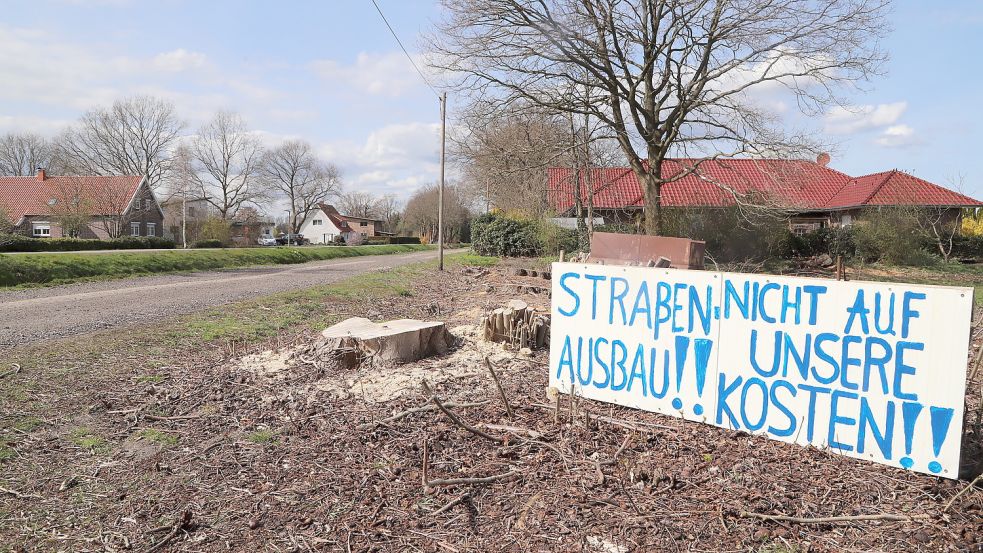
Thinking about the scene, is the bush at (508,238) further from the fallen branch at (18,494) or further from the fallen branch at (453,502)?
the fallen branch at (18,494)

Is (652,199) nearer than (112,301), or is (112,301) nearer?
(112,301)

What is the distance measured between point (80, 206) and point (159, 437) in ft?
109

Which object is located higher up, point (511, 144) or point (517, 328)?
point (511, 144)

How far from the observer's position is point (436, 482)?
331cm

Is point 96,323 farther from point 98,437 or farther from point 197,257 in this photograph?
point 197,257

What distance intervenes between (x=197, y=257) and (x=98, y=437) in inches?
784

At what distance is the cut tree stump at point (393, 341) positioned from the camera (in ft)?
19.0

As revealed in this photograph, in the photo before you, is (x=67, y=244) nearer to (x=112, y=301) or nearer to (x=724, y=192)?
(x=112, y=301)

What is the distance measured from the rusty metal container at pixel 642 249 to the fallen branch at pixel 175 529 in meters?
6.80

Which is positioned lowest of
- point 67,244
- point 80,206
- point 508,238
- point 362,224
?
point 67,244

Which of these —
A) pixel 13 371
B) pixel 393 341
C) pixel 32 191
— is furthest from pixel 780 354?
pixel 32 191

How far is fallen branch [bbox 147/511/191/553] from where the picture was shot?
2951mm

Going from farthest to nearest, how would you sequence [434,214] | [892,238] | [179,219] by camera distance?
[434,214] → [179,219] → [892,238]

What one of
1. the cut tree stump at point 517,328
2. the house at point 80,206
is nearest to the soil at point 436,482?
the cut tree stump at point 517,328
